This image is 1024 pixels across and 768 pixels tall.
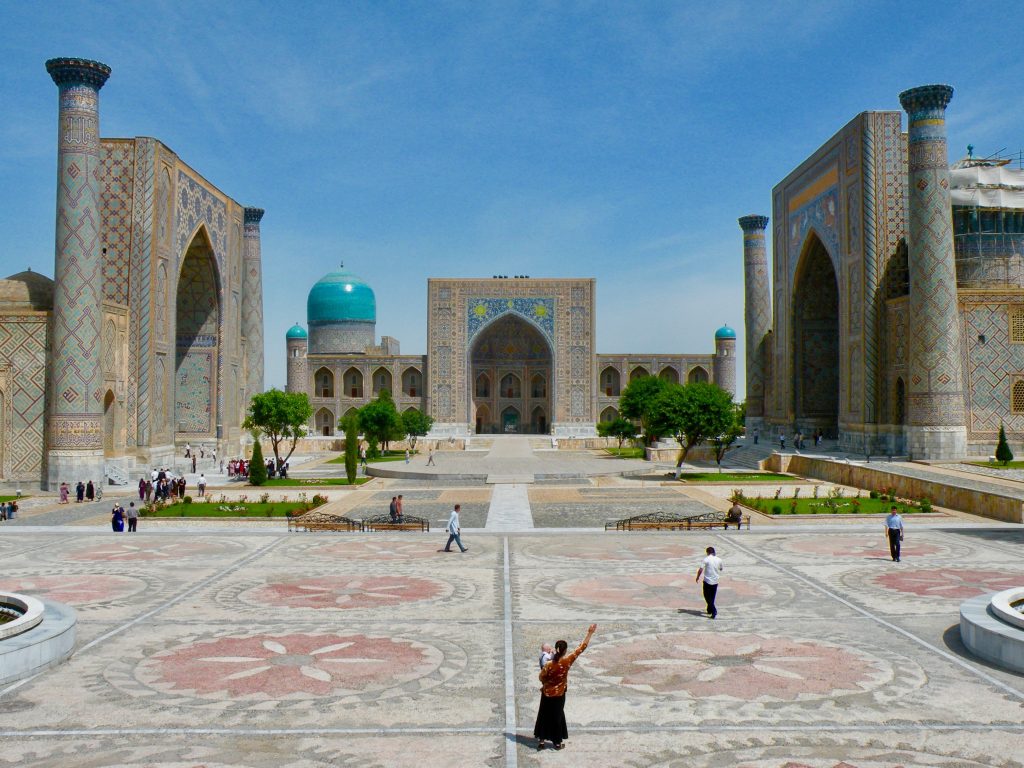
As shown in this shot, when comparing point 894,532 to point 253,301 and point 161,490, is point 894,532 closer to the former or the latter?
point 161,490

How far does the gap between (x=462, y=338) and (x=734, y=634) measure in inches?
1622

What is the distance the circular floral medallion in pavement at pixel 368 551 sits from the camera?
11945mm

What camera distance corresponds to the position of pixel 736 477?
79.9ft

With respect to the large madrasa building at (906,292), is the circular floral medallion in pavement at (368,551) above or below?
below

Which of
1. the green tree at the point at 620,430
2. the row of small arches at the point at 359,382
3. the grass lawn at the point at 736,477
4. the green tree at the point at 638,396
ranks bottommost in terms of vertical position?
the grass lawn at the point at 736,477

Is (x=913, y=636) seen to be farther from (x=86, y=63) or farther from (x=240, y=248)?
(x=240, y=248)

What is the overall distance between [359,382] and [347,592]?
44.8 metres

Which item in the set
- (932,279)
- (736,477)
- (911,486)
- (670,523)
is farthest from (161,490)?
(932,279)

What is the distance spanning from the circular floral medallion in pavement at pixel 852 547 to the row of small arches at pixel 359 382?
40717 millimetres

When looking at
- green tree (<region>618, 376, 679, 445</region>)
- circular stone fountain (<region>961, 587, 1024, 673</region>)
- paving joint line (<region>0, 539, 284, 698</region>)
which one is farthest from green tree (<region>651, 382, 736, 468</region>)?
circular stone fountain (<region>961, 587, 1024, 673</region>)

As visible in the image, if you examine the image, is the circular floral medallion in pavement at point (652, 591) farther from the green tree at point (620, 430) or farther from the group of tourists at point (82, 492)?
the green tree at point (620, 430)

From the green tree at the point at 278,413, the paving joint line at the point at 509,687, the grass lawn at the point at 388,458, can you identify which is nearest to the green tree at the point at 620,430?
the grass lawn at the point at 388,458

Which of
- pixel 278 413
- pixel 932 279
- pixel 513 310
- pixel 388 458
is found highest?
pixel 513 310

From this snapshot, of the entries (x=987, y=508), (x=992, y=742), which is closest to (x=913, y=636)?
(x=992, y=742)
